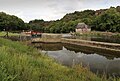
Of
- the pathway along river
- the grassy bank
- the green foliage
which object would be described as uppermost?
the green foliage

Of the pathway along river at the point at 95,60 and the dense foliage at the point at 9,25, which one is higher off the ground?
the dense foliage at the point at 9,25

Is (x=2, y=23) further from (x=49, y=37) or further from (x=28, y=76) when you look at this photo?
(x=28, y=76)

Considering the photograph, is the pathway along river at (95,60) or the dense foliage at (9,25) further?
the dense foliage at (9,25)

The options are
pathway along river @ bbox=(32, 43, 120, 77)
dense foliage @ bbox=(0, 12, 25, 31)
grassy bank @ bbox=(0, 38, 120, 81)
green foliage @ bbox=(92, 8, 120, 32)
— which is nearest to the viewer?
grassy bank @ bbox=(0, 38, 120, 81)

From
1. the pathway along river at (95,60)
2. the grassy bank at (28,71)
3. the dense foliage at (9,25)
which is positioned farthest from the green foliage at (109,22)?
the grassy bank at (28,71)

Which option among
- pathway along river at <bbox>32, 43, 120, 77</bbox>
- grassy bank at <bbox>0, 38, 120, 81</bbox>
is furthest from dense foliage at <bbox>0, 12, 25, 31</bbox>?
grassy bank at <bbox>0, 38, 120, 81</bbox>

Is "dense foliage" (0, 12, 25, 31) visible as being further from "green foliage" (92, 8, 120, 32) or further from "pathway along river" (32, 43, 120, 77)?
"pathway along river" (32, 43, 120, 77)

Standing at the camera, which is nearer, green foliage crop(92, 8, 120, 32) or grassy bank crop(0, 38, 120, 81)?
grassy bank crop(0, 38, 120, 81)

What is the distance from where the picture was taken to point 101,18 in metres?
85.0

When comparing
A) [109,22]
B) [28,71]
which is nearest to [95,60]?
[28,71]

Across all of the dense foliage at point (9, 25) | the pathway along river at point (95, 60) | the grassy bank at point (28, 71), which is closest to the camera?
the grassy bank at point (28, 71)

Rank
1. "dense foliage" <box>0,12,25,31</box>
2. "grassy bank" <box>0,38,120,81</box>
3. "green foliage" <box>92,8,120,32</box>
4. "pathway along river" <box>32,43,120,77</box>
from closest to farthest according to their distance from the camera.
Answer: "grassy bank" <box>0,38,120,81</box>
"pathway along river" <box>32,43,120,77</box>
"green foliage" <box>92,8,120,32</box>
"dense foliage" <box>0,12,25,31</box>

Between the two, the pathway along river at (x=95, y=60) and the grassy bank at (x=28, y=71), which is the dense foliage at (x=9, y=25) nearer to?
the pathway along river at (x=95, y=60)

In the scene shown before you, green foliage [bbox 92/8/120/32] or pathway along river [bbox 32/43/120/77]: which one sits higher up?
green foliage [bbox 92/8/120/32]
